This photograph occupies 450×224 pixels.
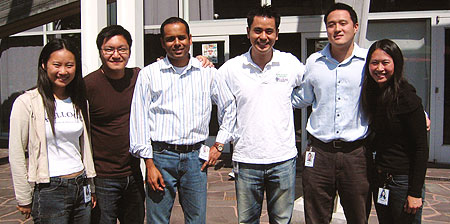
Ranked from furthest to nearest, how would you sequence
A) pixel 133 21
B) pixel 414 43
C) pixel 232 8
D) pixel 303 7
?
pixel 232 8
pixel 303 7
pixel 414 43
pixel 133 21

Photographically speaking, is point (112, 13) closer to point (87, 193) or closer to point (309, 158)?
point (87, 193)

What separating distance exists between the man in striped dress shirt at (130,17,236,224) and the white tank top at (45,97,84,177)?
0.36 metres

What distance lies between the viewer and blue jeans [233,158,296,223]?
8.99 feet

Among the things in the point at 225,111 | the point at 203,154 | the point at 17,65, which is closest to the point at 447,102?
the point at 225,111

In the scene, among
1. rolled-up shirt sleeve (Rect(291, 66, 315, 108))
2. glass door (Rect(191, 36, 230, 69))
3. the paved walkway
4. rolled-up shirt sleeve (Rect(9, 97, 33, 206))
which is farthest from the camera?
glass door (Rect(191, 36, 230, 69))

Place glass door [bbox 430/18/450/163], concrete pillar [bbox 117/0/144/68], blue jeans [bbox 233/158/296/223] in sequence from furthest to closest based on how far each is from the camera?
glass door [bbox 430/18/450/163] → concrete pillar [bbox 117/0/144/68] → blue jeans [bbox 233/158/296/223]

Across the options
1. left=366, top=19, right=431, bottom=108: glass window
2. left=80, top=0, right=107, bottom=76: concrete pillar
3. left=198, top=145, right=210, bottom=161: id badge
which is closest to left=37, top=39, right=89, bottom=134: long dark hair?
left=198, top=145, right=210, bottom=161: id badge

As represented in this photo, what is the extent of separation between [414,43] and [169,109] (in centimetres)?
598

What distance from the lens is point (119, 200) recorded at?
2807mm

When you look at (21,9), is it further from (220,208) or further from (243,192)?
(243,192)

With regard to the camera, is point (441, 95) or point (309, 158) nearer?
point (309, 158)

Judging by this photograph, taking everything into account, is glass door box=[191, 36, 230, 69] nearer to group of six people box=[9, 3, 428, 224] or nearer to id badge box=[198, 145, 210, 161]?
group of six people box=[9, 3, 428, 224]

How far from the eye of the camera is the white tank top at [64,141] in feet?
7.99

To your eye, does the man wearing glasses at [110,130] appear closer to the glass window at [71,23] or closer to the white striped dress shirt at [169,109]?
the white striped dress shirt at [169,109]
